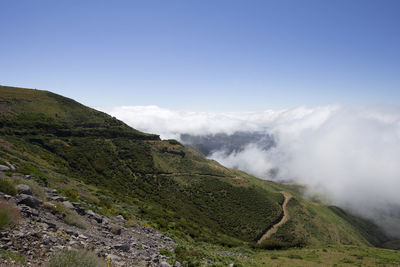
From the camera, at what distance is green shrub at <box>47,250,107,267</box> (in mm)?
7363

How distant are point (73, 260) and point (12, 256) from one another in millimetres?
1993

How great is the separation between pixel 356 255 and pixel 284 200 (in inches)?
3640

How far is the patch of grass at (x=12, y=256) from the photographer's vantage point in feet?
23.3

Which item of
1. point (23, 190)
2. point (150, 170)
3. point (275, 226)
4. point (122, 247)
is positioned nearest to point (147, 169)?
point (150, 170)

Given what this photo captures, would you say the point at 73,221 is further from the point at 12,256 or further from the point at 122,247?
the point at 12,256

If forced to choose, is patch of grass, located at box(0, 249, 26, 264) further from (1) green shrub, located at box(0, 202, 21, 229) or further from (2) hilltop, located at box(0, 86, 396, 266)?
(2) hilltop, located at box(0, 86, 396, 266)

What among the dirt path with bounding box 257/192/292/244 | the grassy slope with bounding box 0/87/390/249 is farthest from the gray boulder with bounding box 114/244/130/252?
the dirt path with bounding box 257/192/292/244

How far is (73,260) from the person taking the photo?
25.6ft

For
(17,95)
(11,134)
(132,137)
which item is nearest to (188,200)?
(132,137)

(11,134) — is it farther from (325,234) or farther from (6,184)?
(325,234)

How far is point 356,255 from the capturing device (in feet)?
97.4

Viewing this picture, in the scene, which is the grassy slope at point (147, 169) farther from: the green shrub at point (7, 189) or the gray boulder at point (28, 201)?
the green shrub at point (7, 189)

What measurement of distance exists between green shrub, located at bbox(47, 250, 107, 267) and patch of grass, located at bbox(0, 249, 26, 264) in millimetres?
943

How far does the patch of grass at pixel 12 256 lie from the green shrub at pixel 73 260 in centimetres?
94
